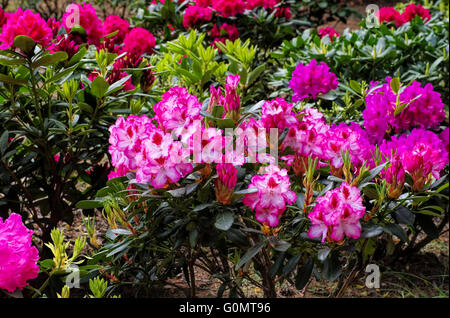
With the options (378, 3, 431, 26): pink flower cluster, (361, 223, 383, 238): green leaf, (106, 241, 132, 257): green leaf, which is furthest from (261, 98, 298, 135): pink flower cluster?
(378, 3, 431, 26): pink flower cluster

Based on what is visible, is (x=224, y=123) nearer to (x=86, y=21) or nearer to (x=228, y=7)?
(x=86, y=21)

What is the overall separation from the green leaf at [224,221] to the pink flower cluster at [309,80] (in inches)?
39.2

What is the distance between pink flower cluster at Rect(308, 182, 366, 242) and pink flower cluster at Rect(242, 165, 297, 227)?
7 centimetres

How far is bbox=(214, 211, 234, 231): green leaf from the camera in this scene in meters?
1.33

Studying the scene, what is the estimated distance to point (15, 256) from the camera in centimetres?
115

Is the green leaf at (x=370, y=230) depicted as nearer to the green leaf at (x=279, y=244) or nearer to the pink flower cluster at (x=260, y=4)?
the green leaf at (x=279, y=244)

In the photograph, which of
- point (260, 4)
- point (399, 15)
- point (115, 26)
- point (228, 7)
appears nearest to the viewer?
point (115, 26)

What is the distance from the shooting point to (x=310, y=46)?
121 inches

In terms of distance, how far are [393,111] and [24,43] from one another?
125cm

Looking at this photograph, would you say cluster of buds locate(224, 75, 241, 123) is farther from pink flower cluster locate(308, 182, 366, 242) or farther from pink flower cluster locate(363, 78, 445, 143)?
pink flower cluster locate(363, 78, 445, 143)

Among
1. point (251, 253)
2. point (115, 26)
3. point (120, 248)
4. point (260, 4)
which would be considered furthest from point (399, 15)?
point (120, 248)
